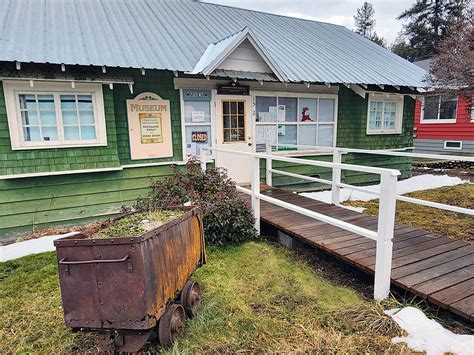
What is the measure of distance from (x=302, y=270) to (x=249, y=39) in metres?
4.36

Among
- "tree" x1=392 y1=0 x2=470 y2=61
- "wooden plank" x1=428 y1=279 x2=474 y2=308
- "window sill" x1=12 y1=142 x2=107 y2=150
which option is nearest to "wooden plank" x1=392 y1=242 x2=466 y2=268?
"wooden plank" x1=428 y1=279 x2=474 y2=308

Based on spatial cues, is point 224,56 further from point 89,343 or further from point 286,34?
point 89,343

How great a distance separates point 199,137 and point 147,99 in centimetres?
127

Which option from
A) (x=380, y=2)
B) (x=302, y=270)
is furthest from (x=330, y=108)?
(x=380, y=2)

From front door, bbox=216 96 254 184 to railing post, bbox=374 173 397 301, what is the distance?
14.4ft

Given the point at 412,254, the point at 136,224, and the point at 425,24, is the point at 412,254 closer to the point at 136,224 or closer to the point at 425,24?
the point at 136,224

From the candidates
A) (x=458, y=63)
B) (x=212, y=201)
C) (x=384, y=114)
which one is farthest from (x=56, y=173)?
(x=384, y=114)

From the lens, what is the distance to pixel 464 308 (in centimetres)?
239

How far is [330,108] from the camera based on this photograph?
7902 mm

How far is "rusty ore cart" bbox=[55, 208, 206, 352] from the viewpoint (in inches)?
80.8

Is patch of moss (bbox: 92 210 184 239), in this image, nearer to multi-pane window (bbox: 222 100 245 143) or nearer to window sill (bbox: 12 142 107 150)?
window sill (bbox: 12 142 107 150)

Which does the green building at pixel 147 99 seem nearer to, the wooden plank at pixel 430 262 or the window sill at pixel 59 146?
the window sill at pixel 59 146

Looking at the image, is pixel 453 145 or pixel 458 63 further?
pixel 453 145

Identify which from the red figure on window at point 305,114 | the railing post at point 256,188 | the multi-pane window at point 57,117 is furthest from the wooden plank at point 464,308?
the red figure on window at point 305,114
